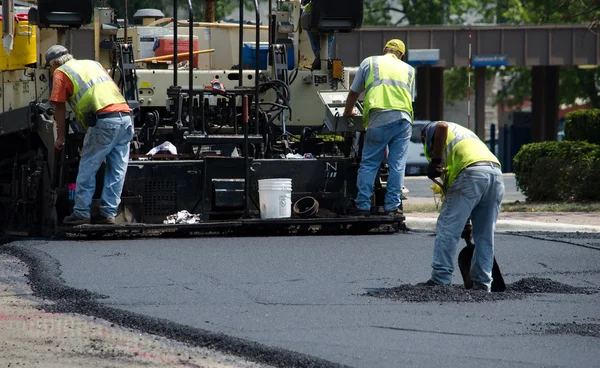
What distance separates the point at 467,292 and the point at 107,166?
14.0 ft

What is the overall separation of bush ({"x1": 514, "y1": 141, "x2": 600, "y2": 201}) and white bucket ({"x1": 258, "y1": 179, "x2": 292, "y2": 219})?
6.05 m

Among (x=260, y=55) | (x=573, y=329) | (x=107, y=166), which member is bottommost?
(x=573, y=329)

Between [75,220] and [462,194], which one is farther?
[75,220]

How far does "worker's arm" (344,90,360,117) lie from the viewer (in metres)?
11.7

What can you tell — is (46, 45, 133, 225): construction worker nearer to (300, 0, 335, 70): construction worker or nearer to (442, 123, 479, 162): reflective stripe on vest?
(300, 0, 335, 70): construction worker

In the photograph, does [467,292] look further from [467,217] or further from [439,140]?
[439,140]

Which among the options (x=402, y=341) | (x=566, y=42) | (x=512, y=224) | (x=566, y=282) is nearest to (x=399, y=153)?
(x=512, y=224)

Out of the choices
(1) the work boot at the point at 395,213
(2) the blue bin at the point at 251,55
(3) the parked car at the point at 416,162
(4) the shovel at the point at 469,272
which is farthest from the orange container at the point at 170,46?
(3) the parked car at the point at 416,162

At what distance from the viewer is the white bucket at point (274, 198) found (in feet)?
37.7

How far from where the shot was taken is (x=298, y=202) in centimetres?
1185

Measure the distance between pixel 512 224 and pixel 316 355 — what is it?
7186 millimetres

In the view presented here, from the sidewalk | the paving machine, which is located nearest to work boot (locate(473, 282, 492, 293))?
the paving machine

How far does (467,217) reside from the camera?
8.32 m

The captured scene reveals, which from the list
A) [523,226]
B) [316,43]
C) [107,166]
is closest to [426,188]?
[523,226]
